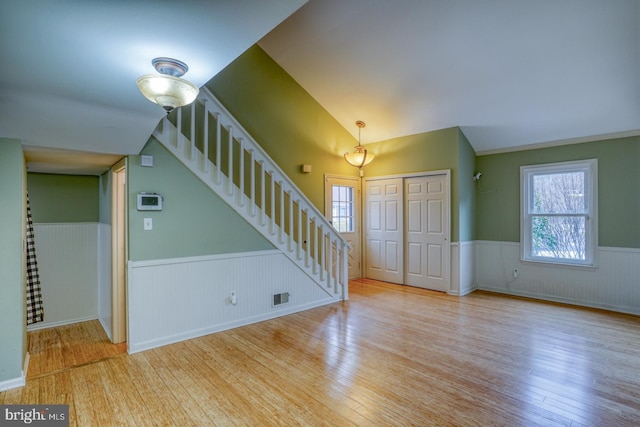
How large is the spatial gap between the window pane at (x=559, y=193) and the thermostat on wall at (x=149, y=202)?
535 cm

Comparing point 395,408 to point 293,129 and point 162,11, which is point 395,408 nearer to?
point 162,11

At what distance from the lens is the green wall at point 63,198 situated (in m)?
4.05

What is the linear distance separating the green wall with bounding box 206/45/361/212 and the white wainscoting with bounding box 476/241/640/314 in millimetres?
3030

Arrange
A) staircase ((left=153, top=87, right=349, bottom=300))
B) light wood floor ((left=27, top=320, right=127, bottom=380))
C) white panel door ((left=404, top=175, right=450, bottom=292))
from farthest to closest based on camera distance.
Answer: white panel door ((left=404, top=175, right=450, bottom=292)) < staircase ((left=153, top=87, right=349, bottom=300)) < light wood floor ((left=27, top=320, right=127, bottom=380))

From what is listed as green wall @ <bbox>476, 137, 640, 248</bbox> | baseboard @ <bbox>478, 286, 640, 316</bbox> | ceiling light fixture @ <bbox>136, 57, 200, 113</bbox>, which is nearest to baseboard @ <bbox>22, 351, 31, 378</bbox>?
ceiling light fixture @ <bbox>136, 57, 200, 113</bbox>

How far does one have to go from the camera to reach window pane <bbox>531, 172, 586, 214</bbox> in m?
4.86

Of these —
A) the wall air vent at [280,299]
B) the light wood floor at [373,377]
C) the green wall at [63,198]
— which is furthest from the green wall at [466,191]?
the green wall at [63,198]

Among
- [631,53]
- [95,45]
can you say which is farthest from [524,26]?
[95,45]

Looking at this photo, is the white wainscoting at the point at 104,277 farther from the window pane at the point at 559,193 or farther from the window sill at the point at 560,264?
the window pane at the point at 559,193

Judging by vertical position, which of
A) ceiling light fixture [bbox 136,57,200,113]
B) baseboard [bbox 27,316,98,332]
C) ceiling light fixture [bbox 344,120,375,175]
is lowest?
baseboard [bbox 27,316,98,332]

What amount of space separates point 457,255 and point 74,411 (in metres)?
5.00

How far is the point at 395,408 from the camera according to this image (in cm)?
232

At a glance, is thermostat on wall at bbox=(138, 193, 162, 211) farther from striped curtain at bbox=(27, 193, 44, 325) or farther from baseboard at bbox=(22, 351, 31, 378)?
baseboard at bbox=(22, 351, 31, 378)

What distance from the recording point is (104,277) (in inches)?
163
